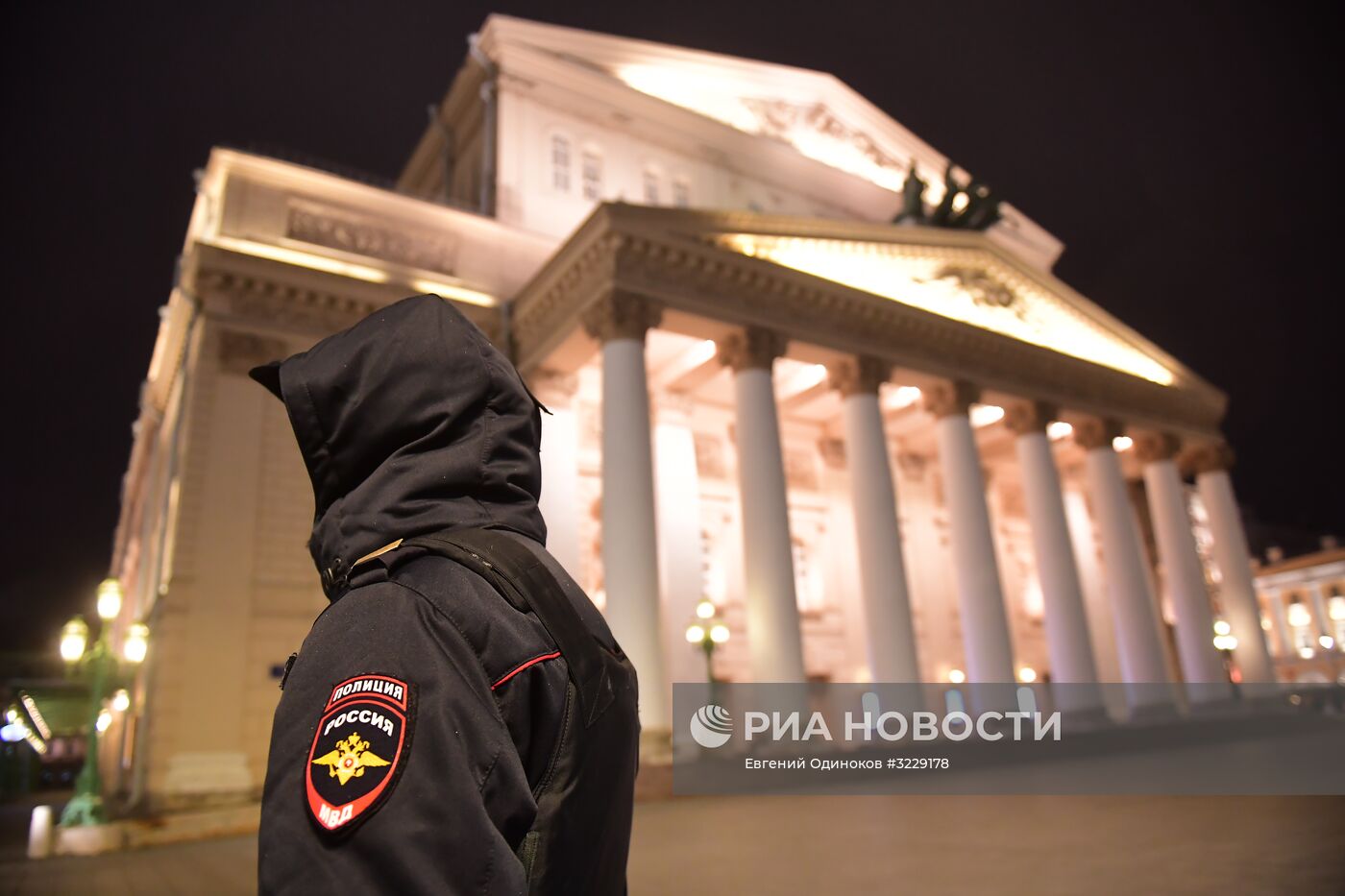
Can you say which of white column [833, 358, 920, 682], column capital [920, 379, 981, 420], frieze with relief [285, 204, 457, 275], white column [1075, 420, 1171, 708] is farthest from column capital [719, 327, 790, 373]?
white column [1075, 420, 1171, 708]

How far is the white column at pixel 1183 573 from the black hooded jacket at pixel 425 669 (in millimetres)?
24525

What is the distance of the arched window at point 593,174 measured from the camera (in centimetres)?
2462

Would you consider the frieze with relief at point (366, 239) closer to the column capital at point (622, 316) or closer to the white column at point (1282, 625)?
the column capital at point (622, 316)

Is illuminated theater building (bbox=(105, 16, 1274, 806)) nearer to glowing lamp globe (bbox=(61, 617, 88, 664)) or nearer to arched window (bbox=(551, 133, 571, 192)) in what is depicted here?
arched window (bbox=(551, 133, 571, 192))

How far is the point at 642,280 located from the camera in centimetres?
1695

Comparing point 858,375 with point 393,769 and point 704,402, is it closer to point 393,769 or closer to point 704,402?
point 704,402

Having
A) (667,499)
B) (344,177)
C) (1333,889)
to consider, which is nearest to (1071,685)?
(667,499)

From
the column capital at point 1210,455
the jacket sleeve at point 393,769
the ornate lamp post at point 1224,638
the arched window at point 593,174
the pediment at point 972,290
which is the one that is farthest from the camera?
the column capital at point 1210,455

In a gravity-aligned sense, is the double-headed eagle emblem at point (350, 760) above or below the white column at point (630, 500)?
below

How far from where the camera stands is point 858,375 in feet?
64.2

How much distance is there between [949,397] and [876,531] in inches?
184

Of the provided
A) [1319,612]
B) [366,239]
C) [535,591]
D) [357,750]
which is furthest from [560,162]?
[1319,612]

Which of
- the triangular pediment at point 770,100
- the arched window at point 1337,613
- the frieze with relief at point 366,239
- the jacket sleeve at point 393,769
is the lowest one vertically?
the jacket sleeve at point 393,769

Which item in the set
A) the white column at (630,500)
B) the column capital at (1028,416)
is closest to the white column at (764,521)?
the white column at (630,500)
